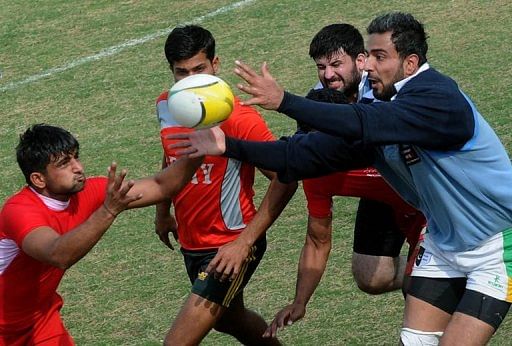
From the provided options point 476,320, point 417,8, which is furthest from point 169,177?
point 417,8

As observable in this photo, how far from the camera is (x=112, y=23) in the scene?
47.2 feet

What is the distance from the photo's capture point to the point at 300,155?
6359 millimetres

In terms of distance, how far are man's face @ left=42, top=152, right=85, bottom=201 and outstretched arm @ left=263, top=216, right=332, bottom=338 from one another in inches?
57.1

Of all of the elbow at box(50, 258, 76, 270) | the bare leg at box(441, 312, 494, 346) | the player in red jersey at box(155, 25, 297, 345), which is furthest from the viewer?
the player in red jersey at box(155, 25, 297, 345)

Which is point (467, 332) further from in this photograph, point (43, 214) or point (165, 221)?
point (165, 221)

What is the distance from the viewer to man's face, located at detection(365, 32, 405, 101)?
6.16 meters

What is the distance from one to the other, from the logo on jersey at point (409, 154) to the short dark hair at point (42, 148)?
1.93 metres

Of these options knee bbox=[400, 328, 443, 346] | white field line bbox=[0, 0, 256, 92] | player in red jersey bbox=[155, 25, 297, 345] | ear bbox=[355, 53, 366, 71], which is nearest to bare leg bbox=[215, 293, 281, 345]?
player in red jersey bbox=[155, 25, 297, 345]

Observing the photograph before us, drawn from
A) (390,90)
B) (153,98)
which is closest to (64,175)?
(390,90)

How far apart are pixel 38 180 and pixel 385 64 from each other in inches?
82.0

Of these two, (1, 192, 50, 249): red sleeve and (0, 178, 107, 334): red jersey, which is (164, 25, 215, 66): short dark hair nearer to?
(0, 178, 107, 334): red jersey

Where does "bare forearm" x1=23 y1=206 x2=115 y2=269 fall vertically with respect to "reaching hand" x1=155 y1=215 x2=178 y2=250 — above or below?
above

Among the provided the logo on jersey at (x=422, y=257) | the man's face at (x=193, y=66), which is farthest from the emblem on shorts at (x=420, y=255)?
the man's face at (x=193, y=66)

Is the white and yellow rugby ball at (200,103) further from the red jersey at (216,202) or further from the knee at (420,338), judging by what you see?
the knee at (420,338)
